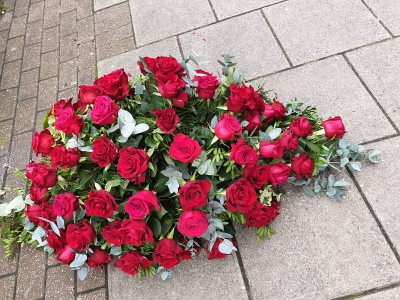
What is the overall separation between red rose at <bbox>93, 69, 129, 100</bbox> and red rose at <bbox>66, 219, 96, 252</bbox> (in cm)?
67

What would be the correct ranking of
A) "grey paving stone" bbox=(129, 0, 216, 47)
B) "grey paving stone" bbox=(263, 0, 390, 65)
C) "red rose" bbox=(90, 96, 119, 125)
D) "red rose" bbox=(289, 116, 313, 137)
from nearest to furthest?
1. "red rose" bbox=(90, 96, 119, 125)
2. "red rose" bbox=(289, 116, 313, 137)
3. "grey paving stone" bbox=(263, 0, 390, 65)
4. "grey paving stone" bbox=(129, 0, 216, 47)

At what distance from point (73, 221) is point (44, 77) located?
1923 millimetres

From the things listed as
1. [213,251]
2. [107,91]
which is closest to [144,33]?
[107,91]

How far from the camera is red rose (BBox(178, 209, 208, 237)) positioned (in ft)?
5.68

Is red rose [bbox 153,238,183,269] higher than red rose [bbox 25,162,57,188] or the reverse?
the reverse

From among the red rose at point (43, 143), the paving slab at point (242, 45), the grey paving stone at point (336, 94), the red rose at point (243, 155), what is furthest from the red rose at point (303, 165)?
the red rose at point (43, 143)

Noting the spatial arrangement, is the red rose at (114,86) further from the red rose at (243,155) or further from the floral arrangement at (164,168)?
the red rose at (243,155)

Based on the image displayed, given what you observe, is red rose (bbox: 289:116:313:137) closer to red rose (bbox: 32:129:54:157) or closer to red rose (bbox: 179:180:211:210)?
red rose (bbox: 179:180:211:210)

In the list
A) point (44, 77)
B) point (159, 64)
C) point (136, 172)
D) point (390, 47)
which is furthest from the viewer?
point (44, 77)

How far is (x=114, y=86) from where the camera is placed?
1.97m

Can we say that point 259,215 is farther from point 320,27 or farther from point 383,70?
point 320,27

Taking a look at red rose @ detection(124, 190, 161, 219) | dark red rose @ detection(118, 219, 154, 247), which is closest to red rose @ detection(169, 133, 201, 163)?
red rose @ detection(124, 190, 161, 219)

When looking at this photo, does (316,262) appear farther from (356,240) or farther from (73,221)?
(73,221)

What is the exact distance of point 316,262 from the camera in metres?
1.97
